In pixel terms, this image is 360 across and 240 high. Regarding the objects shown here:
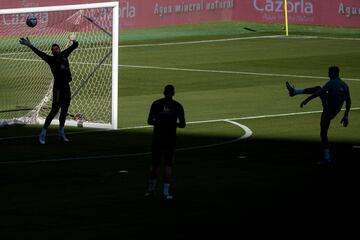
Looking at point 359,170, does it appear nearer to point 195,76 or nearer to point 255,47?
point 195,76

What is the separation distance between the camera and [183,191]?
70.2 ft

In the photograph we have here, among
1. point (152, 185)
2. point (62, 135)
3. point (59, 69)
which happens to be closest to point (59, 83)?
point (59, 69)

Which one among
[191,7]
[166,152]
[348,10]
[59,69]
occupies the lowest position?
[166,152]

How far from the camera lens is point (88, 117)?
104 feet

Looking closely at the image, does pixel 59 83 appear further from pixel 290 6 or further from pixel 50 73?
pixel 290 6

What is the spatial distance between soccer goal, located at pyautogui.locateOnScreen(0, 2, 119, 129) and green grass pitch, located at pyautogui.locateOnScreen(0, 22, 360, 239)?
0.79 meters

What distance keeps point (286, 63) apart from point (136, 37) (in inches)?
553

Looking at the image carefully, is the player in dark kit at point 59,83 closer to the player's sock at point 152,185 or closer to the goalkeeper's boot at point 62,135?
the goalkeeper's boot at point 62,135

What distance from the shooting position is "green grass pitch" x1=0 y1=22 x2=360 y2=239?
18.6 metres

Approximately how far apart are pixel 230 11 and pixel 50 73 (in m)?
31.7

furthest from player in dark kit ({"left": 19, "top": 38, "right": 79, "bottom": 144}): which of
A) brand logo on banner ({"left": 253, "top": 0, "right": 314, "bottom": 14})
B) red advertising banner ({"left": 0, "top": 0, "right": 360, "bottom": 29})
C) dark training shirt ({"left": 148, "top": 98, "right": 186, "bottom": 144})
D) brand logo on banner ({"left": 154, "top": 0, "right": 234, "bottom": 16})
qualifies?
brand logo on banner ({"left": 253, "top": 0, "right": 314, "bottom": 14})

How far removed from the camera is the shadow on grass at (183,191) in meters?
18.3

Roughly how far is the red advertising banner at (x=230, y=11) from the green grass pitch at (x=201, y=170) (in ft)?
61.3

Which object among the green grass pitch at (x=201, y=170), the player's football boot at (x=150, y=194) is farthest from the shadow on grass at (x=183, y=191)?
the player's football boot at (x=150, y=194)
